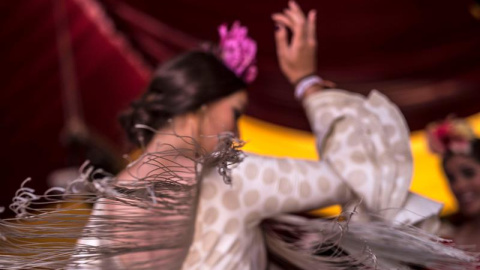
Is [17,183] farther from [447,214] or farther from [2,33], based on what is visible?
[447,214]

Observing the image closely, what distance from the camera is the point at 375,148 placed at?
0.94m

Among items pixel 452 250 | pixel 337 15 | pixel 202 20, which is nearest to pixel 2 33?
pixel 202 20

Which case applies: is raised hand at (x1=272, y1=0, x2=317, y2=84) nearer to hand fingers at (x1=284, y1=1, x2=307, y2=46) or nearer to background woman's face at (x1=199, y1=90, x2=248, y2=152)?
hand fingers at (x1=284, y1=1, x2=307, y2=46)

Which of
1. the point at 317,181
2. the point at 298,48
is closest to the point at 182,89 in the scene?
the point at 298,48

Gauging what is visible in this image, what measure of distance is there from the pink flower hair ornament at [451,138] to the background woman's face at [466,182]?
30 mm

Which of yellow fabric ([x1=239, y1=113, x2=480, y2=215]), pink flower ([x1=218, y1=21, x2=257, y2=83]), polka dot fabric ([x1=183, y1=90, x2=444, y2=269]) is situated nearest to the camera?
polka dot fabric ([x1=183, y1=90, x2=444, y2=269])

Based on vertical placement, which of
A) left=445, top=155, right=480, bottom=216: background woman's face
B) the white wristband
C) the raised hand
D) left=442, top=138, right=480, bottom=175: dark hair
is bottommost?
left=445, top=155, right=480, bottom=216: background woman's face

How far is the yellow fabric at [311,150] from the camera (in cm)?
281

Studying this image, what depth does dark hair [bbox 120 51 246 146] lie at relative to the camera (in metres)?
1.05

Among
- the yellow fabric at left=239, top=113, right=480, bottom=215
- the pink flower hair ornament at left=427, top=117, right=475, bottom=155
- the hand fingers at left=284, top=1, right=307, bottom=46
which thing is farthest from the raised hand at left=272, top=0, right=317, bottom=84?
the yellow fabric at left=239, top=113, right=480, bottom=215

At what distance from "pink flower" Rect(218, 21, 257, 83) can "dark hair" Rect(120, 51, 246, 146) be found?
25 millimetres

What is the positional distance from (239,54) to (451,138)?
1.06 meters

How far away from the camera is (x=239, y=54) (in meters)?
1.18

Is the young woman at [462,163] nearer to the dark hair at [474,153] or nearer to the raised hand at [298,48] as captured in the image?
the dark hair at [474,153]
